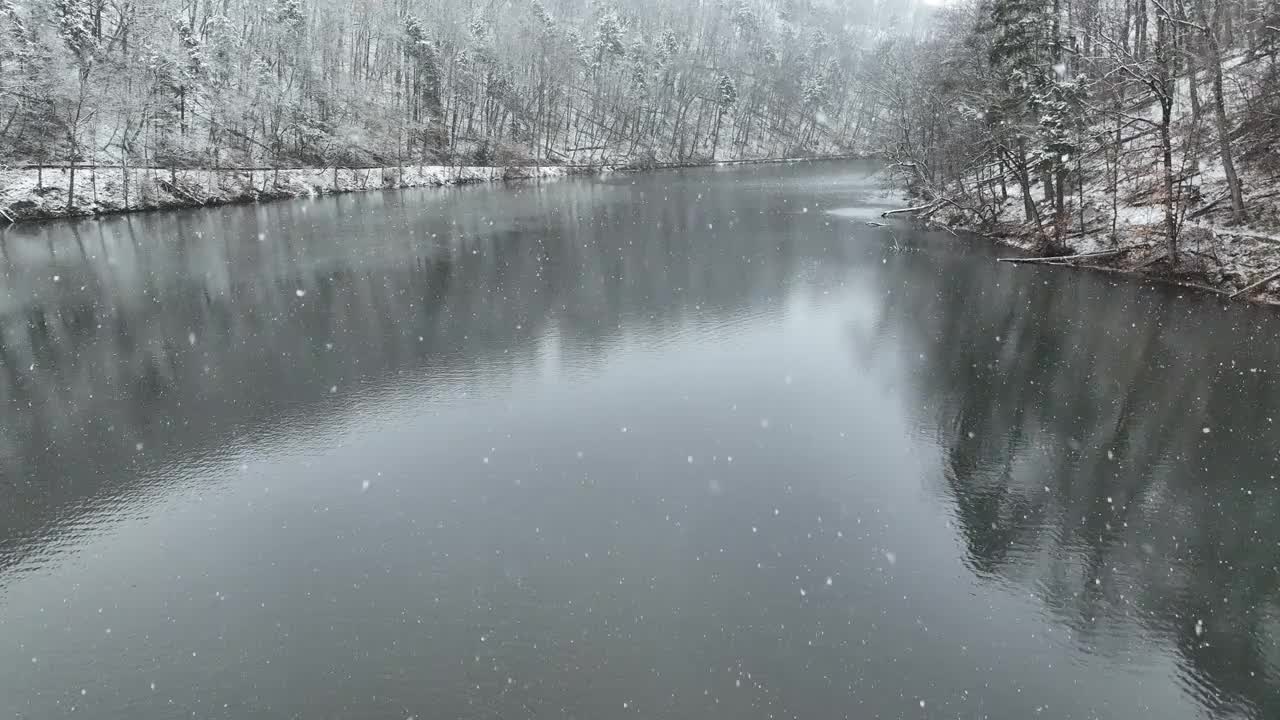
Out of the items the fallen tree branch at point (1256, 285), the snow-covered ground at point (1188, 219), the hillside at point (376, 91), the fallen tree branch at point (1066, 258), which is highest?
the hillside at point (376, 91)

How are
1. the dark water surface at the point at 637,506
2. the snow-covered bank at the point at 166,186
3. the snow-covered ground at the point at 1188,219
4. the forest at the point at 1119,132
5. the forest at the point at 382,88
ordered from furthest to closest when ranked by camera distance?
the forest at the point at 382,88, the snow-covered bank at the point at 166,186, the forest at the point at 1119,132, the snow-covered ground at the point at 1188,219, the dark water surface at the point at 637,506

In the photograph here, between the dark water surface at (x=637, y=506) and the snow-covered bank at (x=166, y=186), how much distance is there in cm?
2609

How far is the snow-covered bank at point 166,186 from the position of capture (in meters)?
45.3

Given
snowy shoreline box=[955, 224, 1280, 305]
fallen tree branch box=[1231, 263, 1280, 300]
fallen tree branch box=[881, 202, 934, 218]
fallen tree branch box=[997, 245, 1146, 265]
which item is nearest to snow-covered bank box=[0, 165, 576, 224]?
fallen tree branch box=[881, 202, 934, 218]

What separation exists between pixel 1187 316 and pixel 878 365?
36.5 ft

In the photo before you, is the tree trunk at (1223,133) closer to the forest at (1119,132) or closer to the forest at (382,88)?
the forest at (1119,132)

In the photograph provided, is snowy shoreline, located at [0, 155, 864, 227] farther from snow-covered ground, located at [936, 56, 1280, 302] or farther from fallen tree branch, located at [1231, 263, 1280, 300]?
fallen tree branch, located at [1231, 263, 1280, 300]

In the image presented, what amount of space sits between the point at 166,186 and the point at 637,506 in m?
54.8

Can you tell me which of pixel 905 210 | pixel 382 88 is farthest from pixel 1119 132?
pixel 382 88

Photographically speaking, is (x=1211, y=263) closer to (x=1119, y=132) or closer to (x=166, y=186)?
(x=1119, y=132)

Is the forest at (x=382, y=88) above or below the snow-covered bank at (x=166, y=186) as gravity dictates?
above

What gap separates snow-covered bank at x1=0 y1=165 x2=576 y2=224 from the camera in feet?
149

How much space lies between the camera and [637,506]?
1214 centimetres

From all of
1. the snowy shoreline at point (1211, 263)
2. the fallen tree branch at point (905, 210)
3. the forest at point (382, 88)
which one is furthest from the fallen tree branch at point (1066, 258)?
the forest at point (382, 88)
